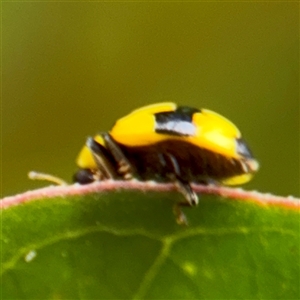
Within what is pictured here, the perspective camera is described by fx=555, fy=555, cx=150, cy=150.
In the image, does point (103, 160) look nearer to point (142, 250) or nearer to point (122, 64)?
point (142, 250)

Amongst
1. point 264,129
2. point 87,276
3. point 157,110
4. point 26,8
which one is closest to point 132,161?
point 157,110

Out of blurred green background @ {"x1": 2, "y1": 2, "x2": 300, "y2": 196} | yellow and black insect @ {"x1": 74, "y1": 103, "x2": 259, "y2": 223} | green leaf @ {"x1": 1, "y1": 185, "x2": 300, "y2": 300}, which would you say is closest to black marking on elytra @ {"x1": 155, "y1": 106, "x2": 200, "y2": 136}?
yellow and black insect @ {"x1": 74, "y1": 103, "x2": 259, "y2": 223}

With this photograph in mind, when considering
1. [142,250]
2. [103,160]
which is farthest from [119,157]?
[142,250]

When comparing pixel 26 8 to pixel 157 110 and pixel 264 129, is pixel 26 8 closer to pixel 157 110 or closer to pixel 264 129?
pixel 264 129

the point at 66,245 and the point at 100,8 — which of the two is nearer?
the point at 66,245

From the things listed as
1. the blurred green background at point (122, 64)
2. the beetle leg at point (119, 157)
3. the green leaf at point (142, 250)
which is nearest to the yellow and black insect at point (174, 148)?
the beetle leg at point (119, 157)

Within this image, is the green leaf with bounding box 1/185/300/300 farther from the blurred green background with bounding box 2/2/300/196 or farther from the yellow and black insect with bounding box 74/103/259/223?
the blurred green background with bounding box 2/2/300/196
